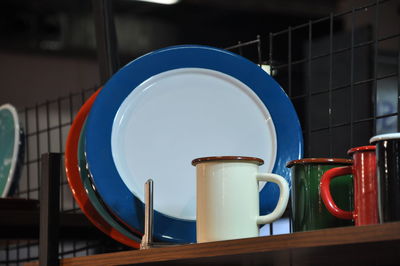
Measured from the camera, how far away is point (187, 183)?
104 cm

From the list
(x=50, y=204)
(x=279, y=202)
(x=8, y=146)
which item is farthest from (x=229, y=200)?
(x=8, y=146)

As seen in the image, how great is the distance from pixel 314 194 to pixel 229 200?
9cm

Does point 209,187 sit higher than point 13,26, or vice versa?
point 13,26

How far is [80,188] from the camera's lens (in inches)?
45.4

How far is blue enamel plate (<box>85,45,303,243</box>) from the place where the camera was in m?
1.03

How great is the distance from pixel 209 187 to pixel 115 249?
67cm

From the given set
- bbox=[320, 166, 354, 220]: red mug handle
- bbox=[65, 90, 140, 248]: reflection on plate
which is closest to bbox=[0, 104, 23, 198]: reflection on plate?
bbox=[65, 90, 140, 248]: reflection on plate

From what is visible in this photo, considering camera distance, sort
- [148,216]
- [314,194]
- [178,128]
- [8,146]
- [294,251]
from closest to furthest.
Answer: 1. [294,251]
2. [314,194]
3. [148,216]
4. [178,128]
5. [8,146]

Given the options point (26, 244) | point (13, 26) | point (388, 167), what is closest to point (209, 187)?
point (388, 167)

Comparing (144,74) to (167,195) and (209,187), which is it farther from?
(209,187)

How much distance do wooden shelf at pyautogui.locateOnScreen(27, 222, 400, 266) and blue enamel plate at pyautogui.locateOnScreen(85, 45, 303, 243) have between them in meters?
0.13

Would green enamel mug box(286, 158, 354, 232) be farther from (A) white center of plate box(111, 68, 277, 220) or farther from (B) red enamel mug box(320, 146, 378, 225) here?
(A) white center of plate box(111, 68, 277, 220)

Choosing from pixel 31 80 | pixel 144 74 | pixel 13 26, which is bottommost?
pixel 144 74

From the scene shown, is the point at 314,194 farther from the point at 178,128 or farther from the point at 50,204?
the point at 50,204
